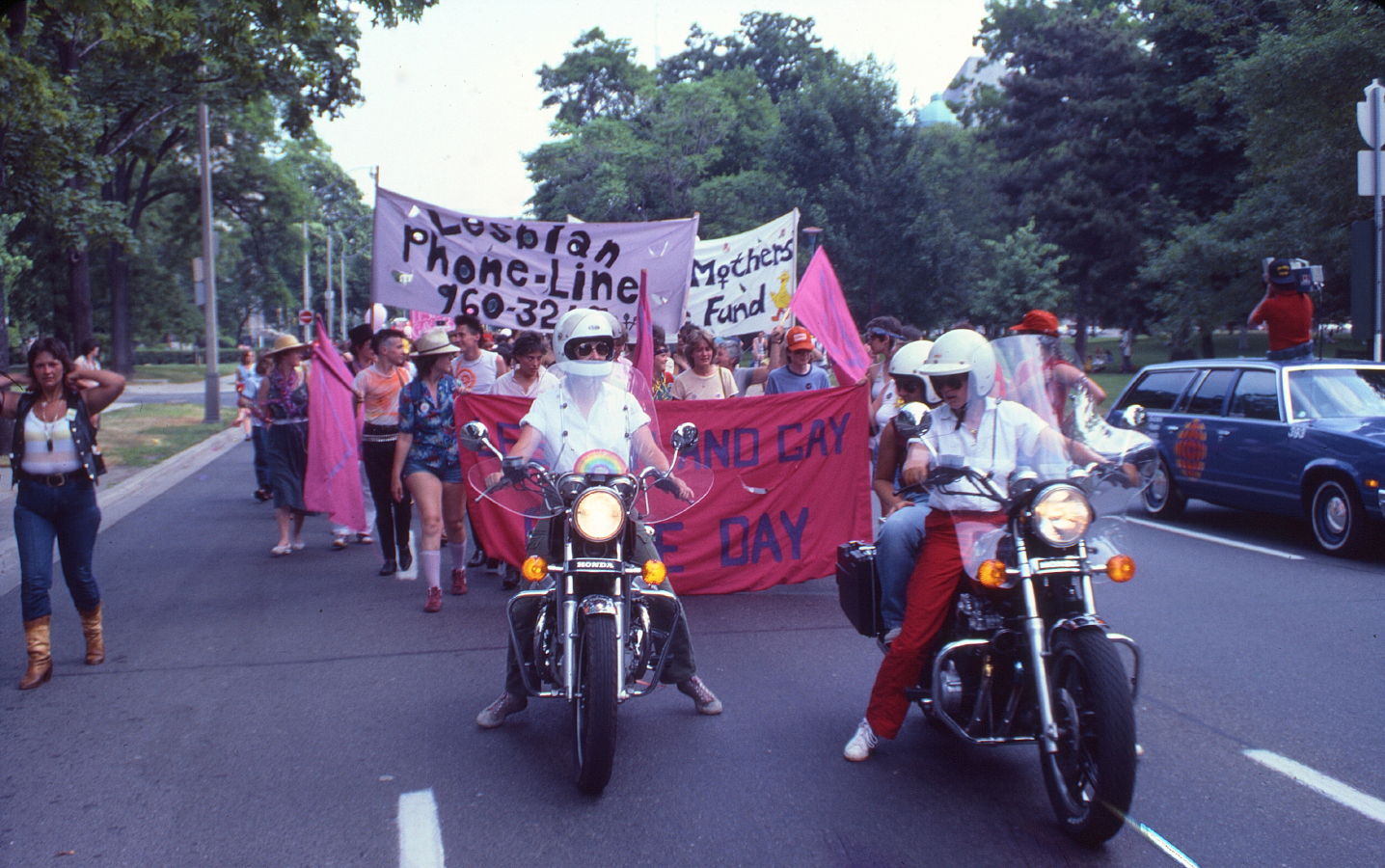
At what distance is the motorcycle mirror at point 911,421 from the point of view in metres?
4.16

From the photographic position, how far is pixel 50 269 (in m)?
47.5

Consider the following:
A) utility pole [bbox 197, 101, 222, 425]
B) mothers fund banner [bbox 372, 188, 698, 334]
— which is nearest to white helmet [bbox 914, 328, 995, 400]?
mothers fund banner [bbox 372, 188, 698, 334]

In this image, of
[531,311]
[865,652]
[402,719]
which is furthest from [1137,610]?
[531,311]

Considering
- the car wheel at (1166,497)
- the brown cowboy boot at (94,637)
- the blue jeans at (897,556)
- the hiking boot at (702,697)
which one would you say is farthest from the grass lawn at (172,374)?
the blue jeans at (897,556)

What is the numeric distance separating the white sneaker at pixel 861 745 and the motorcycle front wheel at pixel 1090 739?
854 millimetres

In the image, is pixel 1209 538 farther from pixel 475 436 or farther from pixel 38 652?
pixel 38 652

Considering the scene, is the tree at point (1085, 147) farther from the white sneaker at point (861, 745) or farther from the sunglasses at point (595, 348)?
the white sneaker at point (861, 745)

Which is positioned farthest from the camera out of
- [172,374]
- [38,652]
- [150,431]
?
[172,374]

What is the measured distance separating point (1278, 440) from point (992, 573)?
24.3 ft

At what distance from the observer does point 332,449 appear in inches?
409

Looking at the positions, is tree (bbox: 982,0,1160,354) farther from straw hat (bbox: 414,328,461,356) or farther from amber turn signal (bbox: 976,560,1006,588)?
amber turn signal (bbox: 976,560,1006,588)

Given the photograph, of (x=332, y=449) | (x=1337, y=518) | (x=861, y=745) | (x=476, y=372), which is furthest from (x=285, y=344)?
(x=1337, y=518)

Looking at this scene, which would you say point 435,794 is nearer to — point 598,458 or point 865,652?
point 598,458

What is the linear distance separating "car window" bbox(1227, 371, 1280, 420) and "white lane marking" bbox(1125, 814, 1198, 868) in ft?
24.3
